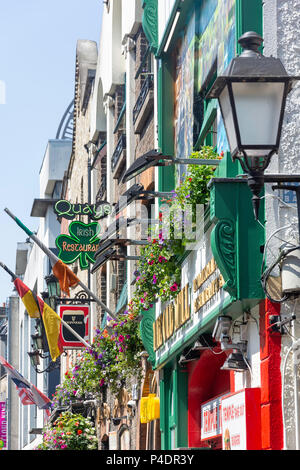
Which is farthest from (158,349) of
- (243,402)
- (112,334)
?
(243,402)

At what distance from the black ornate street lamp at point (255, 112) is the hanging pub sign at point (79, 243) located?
17697 millimetres

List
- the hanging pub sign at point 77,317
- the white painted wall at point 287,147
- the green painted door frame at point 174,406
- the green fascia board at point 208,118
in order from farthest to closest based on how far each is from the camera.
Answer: the hanging pub sign at point 77,317 → the green painted door frame at point 174,406 → the green fascia board at point 208,118 → the white painted wall at point 287,147

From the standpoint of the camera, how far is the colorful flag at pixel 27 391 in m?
29.3

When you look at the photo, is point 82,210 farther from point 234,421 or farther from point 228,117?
point 228,117

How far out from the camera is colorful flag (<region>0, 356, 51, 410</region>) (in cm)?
2927

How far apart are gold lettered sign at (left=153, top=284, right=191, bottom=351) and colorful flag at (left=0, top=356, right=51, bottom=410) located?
1461cm

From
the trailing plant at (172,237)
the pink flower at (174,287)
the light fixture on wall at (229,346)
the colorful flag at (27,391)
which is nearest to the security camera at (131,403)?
the trailing plant at (172,237)

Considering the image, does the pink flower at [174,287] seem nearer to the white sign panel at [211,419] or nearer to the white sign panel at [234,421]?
the white sign panel at [211,419]

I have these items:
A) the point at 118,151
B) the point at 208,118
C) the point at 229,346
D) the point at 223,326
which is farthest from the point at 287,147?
the point at 118,151

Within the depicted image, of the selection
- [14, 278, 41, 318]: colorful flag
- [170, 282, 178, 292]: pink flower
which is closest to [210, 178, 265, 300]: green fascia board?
[170, 282, 178, 292]: pink flower

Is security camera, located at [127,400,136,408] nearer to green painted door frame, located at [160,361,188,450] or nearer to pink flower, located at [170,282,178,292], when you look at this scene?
green painted door frame, located at [160,361,188,450]

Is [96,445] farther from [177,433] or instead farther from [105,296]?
[177,433]

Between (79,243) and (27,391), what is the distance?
22.8ft

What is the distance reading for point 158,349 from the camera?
589 inches
